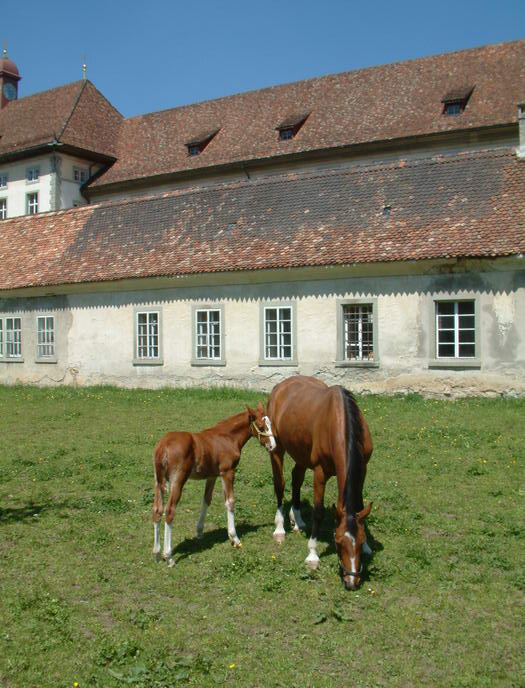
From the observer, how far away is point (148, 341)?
2114cm

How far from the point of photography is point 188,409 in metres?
16.4

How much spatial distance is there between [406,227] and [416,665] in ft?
46.2

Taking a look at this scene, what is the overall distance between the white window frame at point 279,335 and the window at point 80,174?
80.1 ft

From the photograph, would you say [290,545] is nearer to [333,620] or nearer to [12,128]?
[333,620]

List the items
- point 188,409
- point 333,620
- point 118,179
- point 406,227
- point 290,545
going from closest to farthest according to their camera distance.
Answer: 1. point 333,620
2. point 290,545
3. point 188,409
4. point 406,227
5. point 118,179

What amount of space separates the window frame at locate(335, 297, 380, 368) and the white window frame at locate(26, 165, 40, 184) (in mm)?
27100

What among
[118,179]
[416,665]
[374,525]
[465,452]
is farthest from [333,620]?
[118,179]

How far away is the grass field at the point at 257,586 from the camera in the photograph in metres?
4.66

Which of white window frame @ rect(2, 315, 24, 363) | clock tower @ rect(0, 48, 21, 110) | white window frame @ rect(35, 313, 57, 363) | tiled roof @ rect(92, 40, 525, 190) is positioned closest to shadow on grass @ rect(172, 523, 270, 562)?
white window frame @ rect(35, 313, 57, 363)

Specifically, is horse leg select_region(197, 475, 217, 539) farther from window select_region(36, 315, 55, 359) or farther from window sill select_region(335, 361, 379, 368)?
window select_region(36, 315, 55, 359)

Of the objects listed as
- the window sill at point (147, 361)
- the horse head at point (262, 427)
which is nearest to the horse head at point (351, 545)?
the horse head at point (262, 427)

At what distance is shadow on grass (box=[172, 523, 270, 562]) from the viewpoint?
689 cm

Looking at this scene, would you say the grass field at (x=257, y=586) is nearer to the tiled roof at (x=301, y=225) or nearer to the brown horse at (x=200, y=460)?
the brown horse at (x=200, y=460)

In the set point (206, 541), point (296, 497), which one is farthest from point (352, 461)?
point (206, 541)
